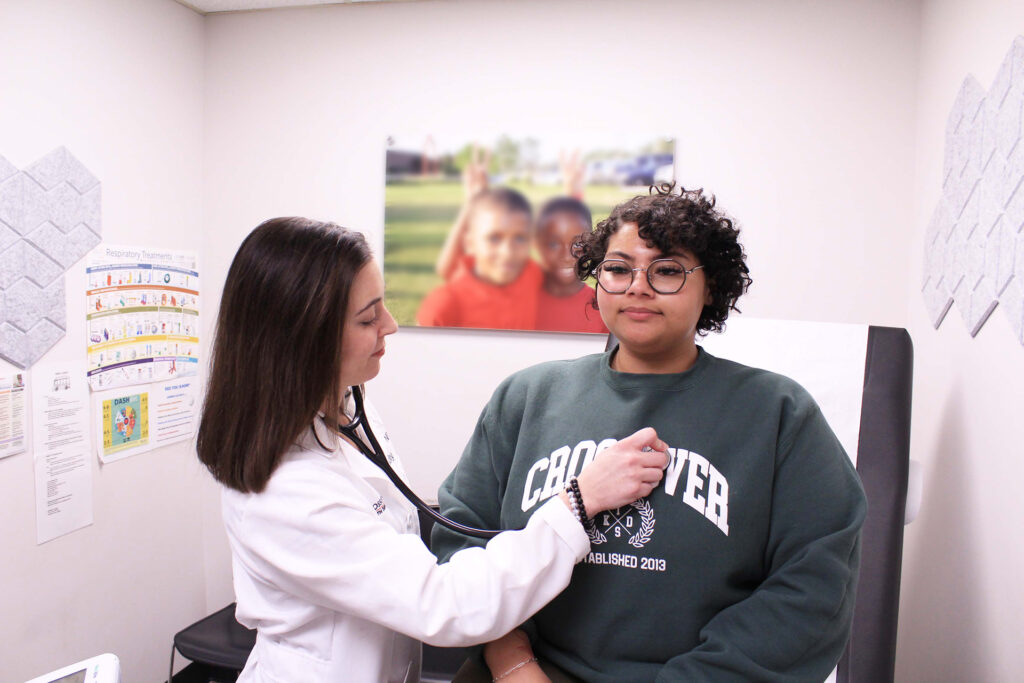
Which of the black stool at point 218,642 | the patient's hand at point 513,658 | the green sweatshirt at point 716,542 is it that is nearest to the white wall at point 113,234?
the black stool at point 218,642

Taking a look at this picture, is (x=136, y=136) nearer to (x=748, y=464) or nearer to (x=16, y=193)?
(x=16, y=193)

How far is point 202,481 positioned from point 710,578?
2266mm

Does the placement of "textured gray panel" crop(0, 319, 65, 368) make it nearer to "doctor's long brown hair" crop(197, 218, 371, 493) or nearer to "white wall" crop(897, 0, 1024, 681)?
"doctor's long brown hair" crop(197, 218, 371, 493)

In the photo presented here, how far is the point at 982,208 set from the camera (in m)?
1.67

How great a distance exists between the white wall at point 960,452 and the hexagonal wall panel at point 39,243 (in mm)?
2381

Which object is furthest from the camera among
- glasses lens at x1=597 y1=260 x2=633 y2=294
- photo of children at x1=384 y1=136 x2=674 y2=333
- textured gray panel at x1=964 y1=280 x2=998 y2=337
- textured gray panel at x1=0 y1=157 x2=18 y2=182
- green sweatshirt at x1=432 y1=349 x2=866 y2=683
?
photo of children at x1=384 y1=136 x2=674 y2=333

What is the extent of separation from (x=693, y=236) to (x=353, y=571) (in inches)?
26.6

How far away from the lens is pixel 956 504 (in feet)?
5.95

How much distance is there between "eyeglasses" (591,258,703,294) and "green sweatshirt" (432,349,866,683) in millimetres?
→ 141

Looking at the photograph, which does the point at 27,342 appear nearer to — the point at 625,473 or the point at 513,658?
the point at 513,658

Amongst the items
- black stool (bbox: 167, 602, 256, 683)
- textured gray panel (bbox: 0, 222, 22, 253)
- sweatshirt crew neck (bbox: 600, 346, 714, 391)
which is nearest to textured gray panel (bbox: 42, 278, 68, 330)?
textured gray panel (bbox: 0, 222, 22, 253)

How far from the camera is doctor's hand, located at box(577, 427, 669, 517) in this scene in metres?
1.02

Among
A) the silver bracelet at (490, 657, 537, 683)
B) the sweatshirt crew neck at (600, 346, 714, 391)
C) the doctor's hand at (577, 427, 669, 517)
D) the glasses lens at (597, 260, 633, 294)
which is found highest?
the glasses lens at (597, 260, 633, 294)

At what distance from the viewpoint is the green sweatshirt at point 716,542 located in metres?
1.00
